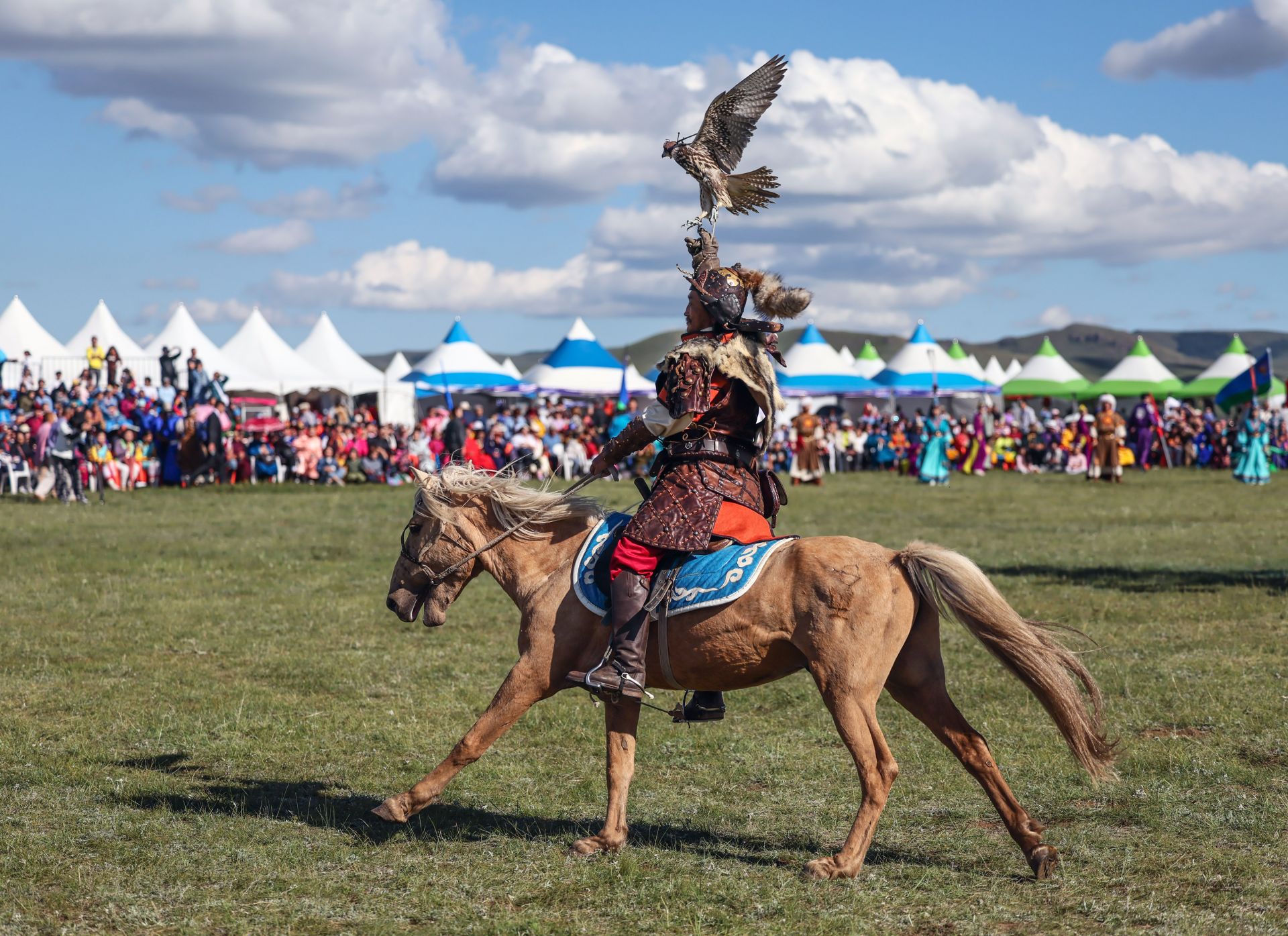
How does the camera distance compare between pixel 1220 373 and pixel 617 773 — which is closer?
pixel 617 773

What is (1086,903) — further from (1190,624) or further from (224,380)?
(224,380)

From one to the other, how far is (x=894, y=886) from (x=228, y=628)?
7490 millimetres

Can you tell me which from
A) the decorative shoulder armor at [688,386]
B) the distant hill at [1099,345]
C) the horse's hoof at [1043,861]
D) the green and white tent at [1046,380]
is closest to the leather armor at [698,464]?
the decorative shoulder armor at [688,386]

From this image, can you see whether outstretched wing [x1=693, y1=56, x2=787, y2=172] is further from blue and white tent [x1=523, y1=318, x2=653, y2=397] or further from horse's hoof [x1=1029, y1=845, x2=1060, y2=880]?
blue and white tent [x1=523, y1=318, x2=653, y2=397]

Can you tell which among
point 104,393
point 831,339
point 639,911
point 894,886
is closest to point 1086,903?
point 894,886

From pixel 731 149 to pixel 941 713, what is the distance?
9.74ft

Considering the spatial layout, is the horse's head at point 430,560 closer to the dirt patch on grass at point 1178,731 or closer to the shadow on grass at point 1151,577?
the dirt patch on grass at point 1178,731

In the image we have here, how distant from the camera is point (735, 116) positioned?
6.80 metres

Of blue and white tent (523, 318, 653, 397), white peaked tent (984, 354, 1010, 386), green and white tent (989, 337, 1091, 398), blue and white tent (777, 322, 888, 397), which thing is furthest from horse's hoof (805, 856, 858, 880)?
white peaked tent (984, 354, 1010, 386)

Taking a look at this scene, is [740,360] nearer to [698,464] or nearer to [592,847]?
[698,464]

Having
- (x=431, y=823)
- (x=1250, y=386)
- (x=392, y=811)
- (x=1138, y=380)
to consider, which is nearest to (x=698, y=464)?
(x=392, y=811)

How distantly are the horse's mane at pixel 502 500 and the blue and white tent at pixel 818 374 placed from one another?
3674cm

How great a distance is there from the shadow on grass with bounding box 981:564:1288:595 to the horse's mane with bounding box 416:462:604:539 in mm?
8886

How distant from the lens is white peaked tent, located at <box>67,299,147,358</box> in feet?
121
